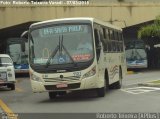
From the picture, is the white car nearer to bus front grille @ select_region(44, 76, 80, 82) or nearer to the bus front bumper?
the bus front bumper

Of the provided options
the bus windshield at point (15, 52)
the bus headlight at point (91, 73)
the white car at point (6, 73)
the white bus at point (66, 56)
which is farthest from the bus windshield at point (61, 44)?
the bus windshield at point (15, 52)

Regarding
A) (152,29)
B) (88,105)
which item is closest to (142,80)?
(88,105)

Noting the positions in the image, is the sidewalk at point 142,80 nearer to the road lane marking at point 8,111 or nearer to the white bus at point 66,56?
the white bus at point 66,56

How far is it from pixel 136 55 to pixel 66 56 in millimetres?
30839

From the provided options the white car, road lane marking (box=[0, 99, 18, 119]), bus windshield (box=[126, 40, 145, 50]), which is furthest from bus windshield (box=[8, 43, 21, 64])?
road lane marking (box=[0, 99, 18, 119])

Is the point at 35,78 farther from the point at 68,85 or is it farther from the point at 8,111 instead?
the point at 8,111

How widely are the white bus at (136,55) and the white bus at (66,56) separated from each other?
29068mm

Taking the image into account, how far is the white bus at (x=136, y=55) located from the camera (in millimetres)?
49281

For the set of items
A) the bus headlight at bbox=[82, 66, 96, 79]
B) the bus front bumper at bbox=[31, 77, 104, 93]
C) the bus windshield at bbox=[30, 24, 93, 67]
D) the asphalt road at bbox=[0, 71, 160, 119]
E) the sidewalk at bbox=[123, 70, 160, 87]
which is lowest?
the sidewalk at bbox=[123, 70, 160, 87]

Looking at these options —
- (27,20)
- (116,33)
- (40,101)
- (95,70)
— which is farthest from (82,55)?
(27,20)

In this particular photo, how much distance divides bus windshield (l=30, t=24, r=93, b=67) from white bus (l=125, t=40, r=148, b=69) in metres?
30.0

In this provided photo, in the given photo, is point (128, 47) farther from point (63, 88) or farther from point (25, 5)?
point (63, 88)

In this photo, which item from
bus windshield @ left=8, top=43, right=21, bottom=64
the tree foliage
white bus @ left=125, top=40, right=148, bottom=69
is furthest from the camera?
white bus @ left=125, top=40, right=148, bottom=69

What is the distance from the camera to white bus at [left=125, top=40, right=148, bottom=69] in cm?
4928
